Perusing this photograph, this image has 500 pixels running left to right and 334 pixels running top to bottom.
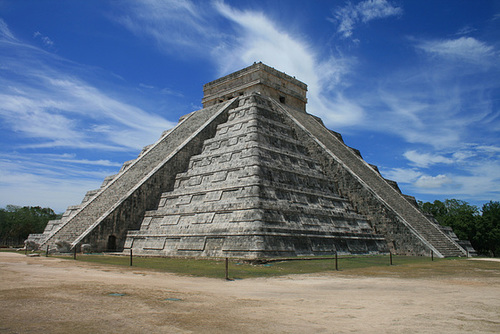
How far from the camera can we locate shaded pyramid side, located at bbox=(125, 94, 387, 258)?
14008mm

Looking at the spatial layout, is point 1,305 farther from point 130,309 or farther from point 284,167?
point 284,167

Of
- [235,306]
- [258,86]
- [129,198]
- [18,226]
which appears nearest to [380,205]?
[129,198]

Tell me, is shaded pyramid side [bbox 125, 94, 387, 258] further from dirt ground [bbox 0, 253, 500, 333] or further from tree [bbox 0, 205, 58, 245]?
tree [bbox 0, 205, 58, 245]

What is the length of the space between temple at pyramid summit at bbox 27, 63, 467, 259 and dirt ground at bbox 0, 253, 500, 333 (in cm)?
547

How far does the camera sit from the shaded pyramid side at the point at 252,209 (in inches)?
551

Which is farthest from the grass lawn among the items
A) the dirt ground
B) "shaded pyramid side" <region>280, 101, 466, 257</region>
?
"shaded pyramid side" <region>280, 101, 466, 257</region>

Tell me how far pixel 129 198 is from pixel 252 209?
7038 millimetres

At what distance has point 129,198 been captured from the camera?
59.4ft

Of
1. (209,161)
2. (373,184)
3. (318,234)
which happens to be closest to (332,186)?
(373,184)

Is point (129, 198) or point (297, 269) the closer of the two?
point (297, 269)

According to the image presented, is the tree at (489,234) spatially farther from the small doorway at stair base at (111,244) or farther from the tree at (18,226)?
the tree at (18,226)

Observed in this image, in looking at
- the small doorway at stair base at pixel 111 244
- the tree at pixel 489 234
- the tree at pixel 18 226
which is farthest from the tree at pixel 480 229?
the tree at pixel 18 226

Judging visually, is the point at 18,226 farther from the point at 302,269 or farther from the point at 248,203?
the point at 302,269

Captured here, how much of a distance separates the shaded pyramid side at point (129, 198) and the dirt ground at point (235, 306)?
861 cm
